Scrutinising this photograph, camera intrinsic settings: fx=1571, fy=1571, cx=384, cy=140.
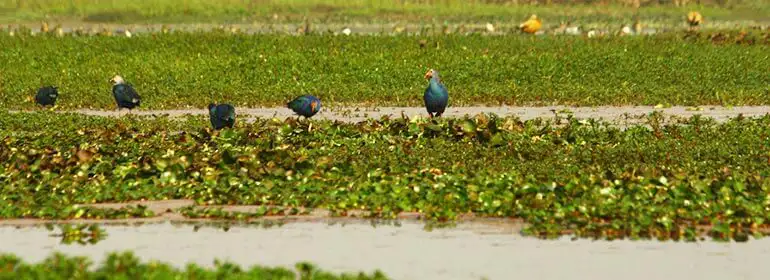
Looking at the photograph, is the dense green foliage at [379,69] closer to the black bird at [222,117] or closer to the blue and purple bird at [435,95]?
the blue and purple bird at [435,95]

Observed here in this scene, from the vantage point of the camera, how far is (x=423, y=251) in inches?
542

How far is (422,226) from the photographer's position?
15102 mm

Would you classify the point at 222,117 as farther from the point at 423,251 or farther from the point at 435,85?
the point at 423,251

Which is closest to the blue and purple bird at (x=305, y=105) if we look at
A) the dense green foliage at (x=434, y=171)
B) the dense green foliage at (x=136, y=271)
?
the dense green foliage at (x=434, y=171)

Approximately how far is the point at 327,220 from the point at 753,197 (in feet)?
13.9

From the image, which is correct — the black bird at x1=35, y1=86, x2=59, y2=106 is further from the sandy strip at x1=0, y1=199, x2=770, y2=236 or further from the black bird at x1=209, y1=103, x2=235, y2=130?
the sandy strip at x1=0, y1=199, x2=770, y2=236

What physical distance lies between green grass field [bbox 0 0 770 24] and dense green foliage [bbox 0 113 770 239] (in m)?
35.3

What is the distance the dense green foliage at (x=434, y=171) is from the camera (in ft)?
50.2

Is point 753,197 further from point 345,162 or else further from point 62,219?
point 62,219

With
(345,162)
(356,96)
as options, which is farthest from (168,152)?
(356,96)

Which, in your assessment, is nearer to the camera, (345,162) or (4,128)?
(345,162)

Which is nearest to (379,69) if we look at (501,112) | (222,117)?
(501,112)

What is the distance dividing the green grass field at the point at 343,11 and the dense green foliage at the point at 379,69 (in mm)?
18379

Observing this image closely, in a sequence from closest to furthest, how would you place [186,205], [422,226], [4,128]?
[422,226], [186,205], [4,128]
